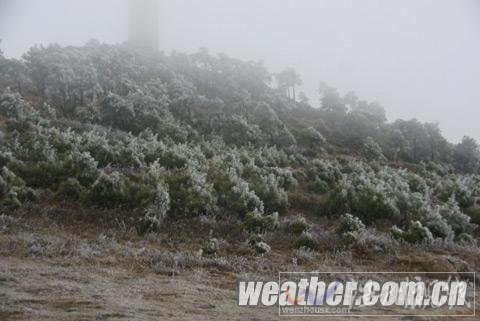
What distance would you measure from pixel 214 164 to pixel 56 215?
859 cm

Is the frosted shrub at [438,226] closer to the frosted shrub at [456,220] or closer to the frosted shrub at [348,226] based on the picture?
the frosted shrub at [456,220]

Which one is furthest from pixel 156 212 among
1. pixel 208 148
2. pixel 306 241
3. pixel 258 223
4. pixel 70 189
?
pixel 208 148

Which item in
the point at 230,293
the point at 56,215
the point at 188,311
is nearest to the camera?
the point at 188,311

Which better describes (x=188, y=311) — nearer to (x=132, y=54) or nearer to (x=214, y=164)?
(x=214, y=164)

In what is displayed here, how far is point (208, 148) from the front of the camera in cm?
2489

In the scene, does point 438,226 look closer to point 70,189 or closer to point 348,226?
point 348,226

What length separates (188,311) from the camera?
24.3 feet

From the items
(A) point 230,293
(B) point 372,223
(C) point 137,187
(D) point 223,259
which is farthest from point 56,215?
(B) point 372,223

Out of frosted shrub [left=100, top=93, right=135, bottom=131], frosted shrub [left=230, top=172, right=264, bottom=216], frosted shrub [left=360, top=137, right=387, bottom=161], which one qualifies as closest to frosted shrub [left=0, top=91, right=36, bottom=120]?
frosted shrub [left=100, top=93, right=135, bottom=131]

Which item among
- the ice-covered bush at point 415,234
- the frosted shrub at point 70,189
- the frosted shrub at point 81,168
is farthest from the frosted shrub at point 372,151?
the frosted shrub at point 70,189

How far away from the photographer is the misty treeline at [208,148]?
48.6 feet

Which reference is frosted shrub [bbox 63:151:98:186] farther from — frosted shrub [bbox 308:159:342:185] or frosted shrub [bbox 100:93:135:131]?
frosted shrub [bbox 100:93:135:131]

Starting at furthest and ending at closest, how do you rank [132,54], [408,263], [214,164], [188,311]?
[132,54]
[214,164]
[408,263]
[188,311]

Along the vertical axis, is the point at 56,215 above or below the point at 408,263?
above
